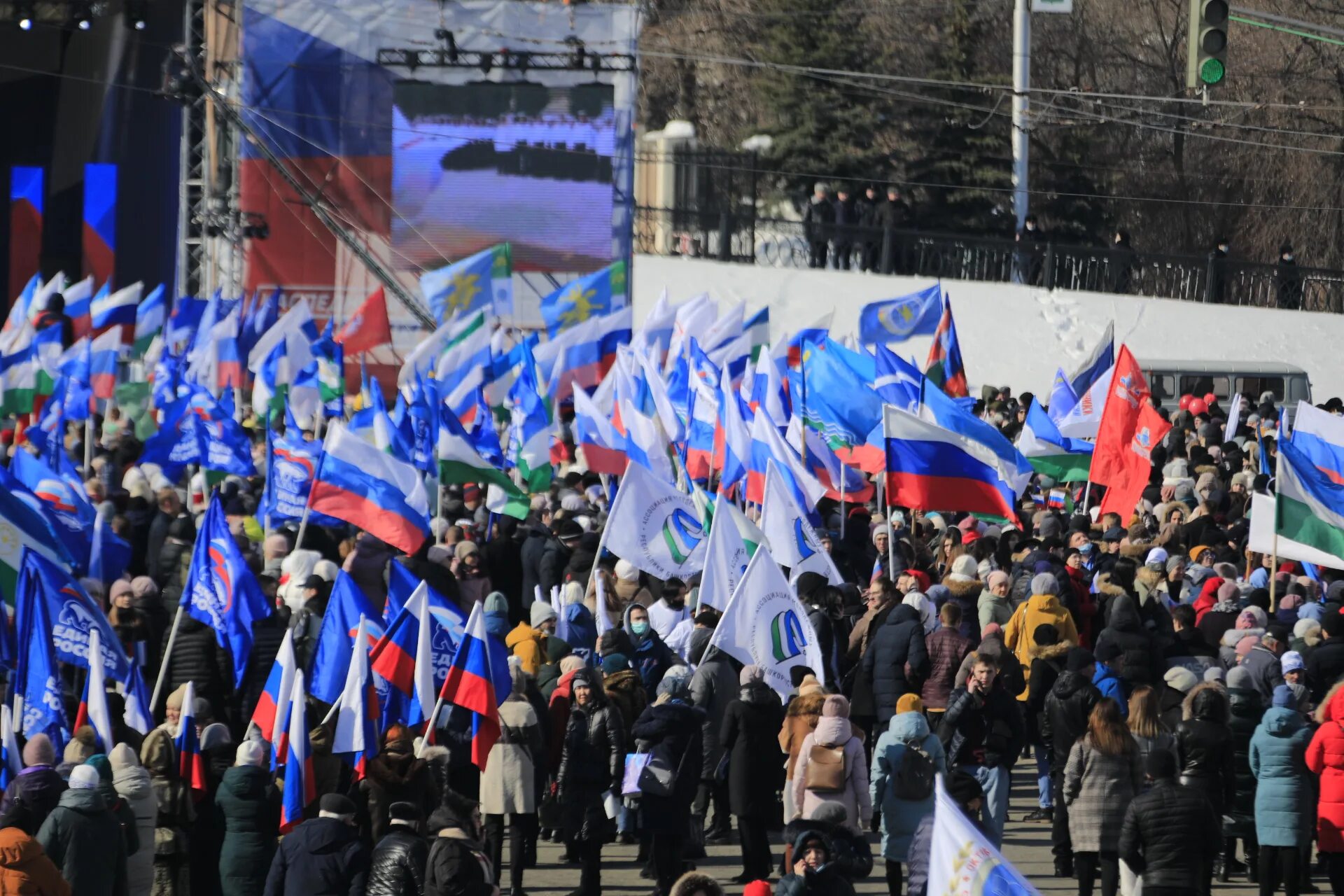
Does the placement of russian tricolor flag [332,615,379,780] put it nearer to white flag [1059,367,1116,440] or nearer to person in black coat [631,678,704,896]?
person in black coat [631,678,704,896]

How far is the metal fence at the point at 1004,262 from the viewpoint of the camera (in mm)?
32719

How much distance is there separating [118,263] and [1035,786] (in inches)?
920

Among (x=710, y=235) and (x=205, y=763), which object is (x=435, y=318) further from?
(x=205, y=763)

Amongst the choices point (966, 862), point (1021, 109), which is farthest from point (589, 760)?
point (1021, 109)

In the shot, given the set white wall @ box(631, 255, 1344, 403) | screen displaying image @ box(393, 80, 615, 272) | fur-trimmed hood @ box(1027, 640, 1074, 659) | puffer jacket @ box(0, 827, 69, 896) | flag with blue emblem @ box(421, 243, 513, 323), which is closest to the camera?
puffer jacket @ box(0, 827, 69, 896)

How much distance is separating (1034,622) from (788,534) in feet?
5.23

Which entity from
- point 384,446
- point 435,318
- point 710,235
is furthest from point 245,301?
point 384,446

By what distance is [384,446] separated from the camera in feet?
57.2

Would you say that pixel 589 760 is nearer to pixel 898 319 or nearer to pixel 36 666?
pixel 36 666

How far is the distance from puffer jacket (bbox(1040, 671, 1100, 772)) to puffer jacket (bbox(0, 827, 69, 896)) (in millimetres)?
5463

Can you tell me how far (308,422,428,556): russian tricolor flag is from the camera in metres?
14.4

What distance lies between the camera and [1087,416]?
20141mm

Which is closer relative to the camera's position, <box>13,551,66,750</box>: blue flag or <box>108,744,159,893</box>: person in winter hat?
<box>108,744,159,893</box>: person in winter hat

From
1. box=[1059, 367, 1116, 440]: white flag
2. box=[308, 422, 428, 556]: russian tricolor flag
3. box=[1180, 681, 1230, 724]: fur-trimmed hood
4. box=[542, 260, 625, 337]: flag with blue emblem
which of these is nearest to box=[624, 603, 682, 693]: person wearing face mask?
box=[308, 422, 428, 556]: russian tricolor flag
